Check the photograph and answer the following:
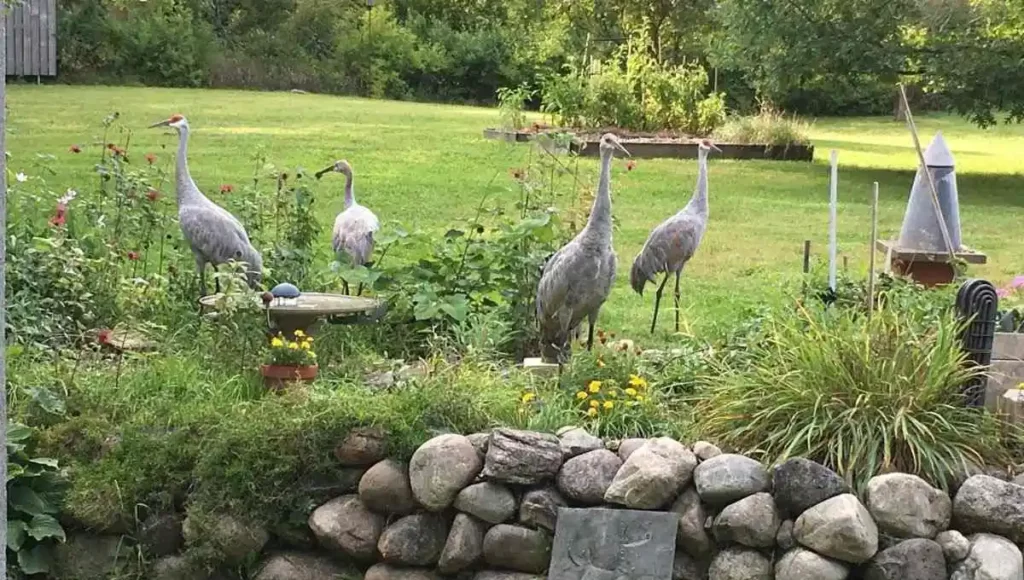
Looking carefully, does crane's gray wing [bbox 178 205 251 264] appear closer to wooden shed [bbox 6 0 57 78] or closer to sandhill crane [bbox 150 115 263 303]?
sandhill crane [bbox 150 115 263 303]

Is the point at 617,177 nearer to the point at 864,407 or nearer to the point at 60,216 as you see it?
the point at 60,216

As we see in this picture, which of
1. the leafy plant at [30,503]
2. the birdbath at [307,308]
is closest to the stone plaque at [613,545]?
the birdbath at [307,308]

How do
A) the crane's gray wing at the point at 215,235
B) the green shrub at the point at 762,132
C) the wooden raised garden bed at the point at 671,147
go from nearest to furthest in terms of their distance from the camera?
the crane's gray wing at the point at 215,235, the wooden raised garden bed at the point at 671,147, the green shrub at the point at 762,132

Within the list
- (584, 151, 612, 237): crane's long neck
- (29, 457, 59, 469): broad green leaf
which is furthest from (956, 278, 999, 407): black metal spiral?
(29, 457, 59, 469): broad green leaf

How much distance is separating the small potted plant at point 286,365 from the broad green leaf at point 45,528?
2.97ft

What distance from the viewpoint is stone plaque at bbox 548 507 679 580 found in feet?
13.3

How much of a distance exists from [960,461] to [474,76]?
2605cm

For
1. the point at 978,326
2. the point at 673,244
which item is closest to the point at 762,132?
the point at 673,244

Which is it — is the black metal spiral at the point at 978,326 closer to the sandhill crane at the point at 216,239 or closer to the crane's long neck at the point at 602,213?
the crane's long neck at the point at 602,213

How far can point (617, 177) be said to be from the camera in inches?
509

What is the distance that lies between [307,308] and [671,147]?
10970mm

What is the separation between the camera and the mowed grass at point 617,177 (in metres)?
8.84

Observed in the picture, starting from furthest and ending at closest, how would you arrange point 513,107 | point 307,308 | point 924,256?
point 513,107, point 924,256, point 307,308

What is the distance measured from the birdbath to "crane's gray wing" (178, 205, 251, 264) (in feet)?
1.97
